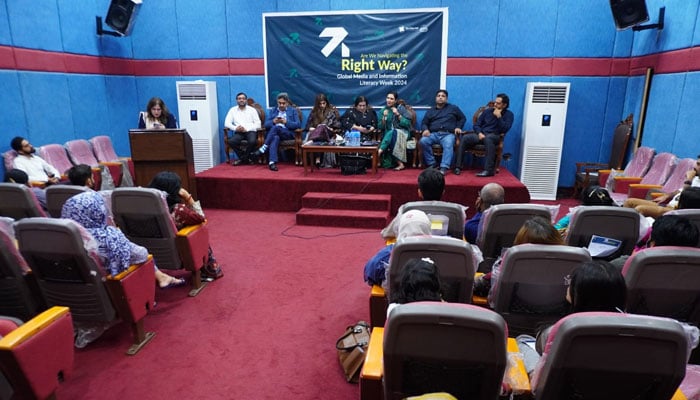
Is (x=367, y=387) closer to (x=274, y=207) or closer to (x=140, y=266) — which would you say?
(x=140, y=266)

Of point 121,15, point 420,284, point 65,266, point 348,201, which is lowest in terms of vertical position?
point 348,201

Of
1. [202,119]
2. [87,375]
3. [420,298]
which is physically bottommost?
[87,375]

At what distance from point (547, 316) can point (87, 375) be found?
247 centimetres

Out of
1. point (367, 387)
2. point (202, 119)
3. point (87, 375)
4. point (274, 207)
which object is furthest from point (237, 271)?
point (202, 119)

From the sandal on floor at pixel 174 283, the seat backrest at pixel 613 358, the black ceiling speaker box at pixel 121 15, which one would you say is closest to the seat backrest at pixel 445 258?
the seat backrest at pixel 613 358

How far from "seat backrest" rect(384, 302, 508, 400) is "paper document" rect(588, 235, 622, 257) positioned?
4.78 ft

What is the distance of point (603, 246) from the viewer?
2.42 metres

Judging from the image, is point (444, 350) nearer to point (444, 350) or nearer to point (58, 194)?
point (444, 350)

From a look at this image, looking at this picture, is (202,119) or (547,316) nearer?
(547,316)

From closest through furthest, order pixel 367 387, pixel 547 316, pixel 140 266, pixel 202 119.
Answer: pixel 367 387 < pixel 547 316 < pixel 140 266 < pixel 202 119

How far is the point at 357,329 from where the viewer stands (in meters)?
2.43

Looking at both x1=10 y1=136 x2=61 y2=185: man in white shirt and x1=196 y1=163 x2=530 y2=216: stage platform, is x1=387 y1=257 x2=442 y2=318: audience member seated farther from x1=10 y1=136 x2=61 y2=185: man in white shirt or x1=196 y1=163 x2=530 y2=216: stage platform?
x1=10 y1=136 x2=61 y2=185: man in white shirt

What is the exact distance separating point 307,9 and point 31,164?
14.3 feet

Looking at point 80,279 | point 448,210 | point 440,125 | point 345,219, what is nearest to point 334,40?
point 440,125
